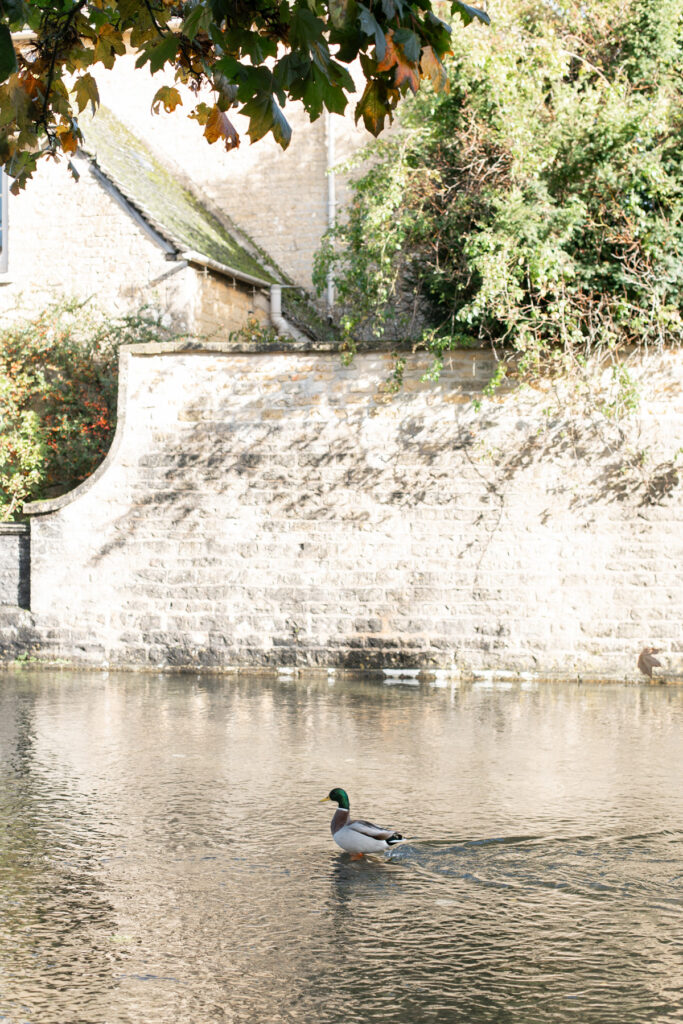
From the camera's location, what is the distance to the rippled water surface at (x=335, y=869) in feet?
14.8

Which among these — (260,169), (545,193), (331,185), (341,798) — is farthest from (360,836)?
(260,169)

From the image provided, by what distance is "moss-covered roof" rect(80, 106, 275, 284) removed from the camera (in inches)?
693

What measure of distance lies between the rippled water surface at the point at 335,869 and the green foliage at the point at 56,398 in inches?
213

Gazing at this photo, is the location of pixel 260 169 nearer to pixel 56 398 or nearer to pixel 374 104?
pixel 56 398

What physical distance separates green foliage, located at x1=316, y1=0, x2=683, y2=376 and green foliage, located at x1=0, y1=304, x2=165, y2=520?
4260mm

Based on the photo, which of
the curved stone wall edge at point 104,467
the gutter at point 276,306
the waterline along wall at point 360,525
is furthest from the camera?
the gutter at point 276,306

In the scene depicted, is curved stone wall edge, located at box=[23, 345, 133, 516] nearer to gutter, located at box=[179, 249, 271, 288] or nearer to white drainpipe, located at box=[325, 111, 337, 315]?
gutter, located at box=[179, 249, 271, 288]

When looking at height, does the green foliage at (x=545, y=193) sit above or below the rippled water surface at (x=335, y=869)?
above

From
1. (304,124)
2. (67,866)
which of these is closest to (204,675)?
(67,866)

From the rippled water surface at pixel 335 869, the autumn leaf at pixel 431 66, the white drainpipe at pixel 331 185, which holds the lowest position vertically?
the rippled water surface at pixel 335 869

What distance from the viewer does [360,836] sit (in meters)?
6.27

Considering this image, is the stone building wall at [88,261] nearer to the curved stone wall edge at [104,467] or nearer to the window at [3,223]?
the window at [3,223]

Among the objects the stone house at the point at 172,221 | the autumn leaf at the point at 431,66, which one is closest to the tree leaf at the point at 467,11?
the autumn leaf at the point at 431,66

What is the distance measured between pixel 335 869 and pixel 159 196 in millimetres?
15277
